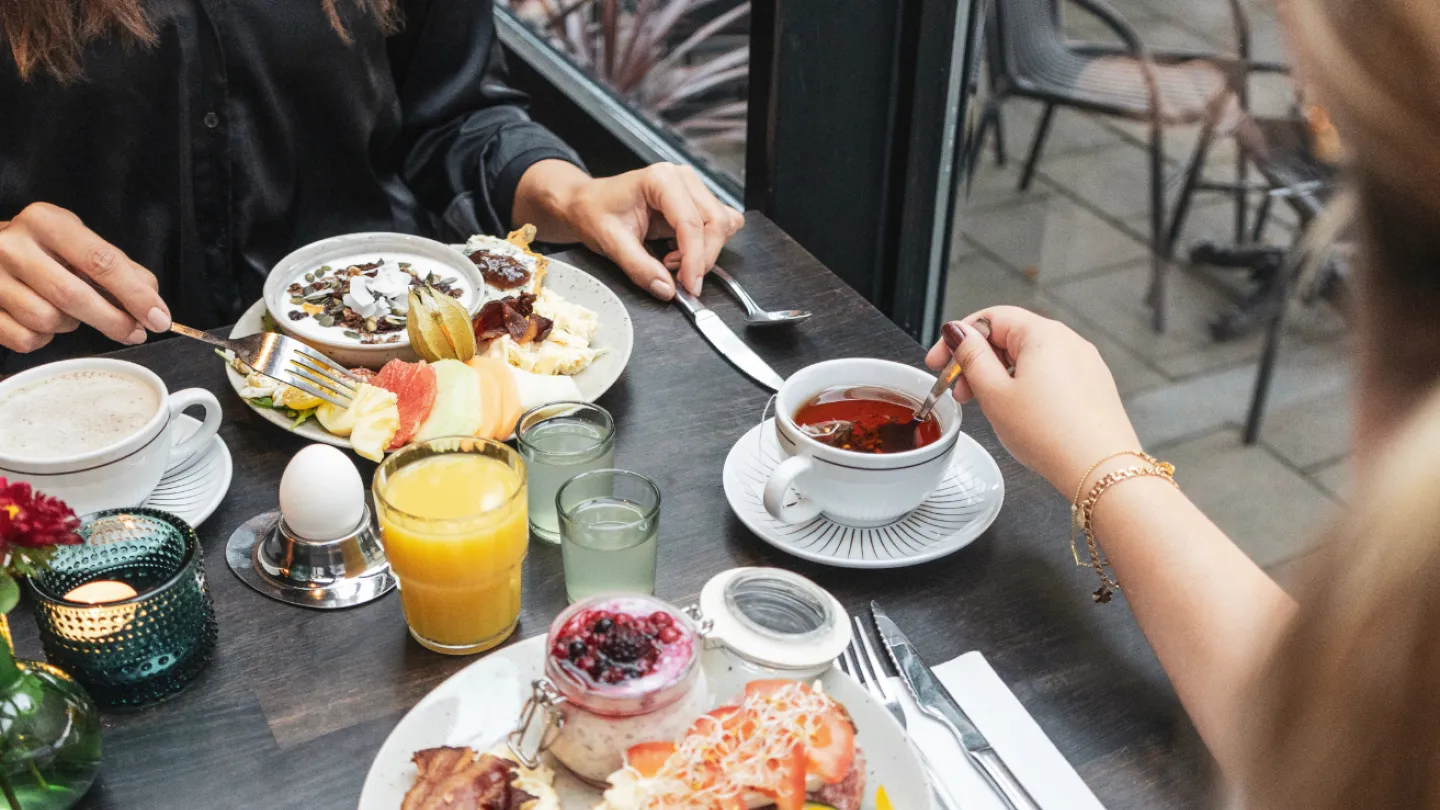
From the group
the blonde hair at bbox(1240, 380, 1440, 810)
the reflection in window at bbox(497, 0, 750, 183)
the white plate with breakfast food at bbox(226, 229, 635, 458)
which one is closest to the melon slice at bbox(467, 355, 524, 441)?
the white plate with breakfast food at bbox(226, 229, 635, 458)

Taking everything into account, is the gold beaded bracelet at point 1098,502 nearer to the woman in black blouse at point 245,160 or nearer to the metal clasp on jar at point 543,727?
the metal clasp on jar at point 543,727

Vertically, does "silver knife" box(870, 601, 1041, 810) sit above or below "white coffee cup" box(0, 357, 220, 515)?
below

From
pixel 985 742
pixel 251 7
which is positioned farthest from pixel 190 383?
pixel 985 742

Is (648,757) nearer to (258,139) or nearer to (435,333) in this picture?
(435,333)

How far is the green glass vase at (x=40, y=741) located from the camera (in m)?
0.86

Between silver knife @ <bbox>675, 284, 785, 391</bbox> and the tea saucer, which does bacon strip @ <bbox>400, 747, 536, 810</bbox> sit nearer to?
the tea saucer

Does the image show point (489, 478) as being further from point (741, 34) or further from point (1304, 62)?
point (741, 34)

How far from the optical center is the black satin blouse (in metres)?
1.62

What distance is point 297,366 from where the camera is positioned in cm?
128

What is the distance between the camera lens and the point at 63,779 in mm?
886

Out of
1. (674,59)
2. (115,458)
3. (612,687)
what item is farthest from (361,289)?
(674,59)

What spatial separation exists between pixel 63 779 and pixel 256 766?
13cm

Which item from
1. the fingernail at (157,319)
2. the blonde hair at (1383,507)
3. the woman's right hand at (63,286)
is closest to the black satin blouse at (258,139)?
the woman's right hand at (63,286)

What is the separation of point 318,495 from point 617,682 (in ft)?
1.23
